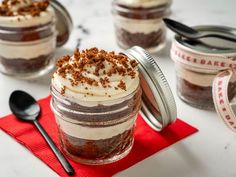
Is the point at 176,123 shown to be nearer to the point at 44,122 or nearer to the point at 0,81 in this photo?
the point at 44,122

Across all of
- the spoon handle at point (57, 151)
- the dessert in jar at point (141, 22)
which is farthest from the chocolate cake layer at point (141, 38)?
the spoon handle at point (57, 151)

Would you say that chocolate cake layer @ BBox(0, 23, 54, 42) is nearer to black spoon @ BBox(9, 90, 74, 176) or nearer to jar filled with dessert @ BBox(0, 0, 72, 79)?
jar filled with dessert @ BBox(0, 0, 72, 79)

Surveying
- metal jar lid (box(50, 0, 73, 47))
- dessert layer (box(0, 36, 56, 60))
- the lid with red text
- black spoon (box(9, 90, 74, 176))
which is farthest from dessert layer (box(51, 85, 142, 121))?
metal jar lid (box(50, 0, 73, 47))

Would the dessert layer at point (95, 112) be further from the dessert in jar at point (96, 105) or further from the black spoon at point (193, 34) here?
the black spoon at point (193, 34)

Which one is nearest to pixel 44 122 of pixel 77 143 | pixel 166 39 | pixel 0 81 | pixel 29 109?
pixel 29 109

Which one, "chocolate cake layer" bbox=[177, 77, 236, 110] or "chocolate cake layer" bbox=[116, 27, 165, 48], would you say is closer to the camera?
"chocolate cake layer" bbox=[177, 77, 236, 110]

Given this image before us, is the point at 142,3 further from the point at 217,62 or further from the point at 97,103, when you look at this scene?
the point at 97,103
